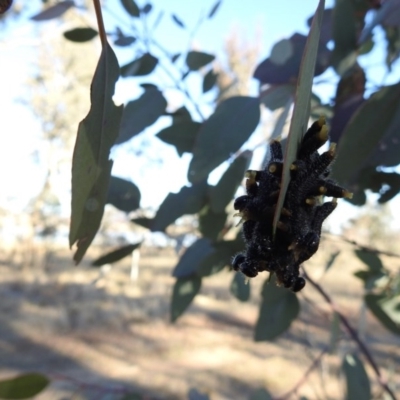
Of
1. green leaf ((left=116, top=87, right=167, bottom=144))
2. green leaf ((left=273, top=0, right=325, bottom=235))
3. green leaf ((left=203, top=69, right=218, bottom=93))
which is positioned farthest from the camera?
green leaf ((left=203, top=69, right=218, bottom=93))

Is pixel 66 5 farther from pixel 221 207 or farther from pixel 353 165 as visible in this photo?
pixel 353 165

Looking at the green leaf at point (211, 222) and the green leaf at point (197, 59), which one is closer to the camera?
the green leaf at point (211, 222)

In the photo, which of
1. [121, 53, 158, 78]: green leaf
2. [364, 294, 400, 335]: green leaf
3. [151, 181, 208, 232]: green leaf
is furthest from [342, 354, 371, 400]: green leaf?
[121, 53, 158, 78]: green leaf

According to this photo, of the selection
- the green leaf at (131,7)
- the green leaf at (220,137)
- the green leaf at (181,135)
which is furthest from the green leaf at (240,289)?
the green leaf at (131,7)

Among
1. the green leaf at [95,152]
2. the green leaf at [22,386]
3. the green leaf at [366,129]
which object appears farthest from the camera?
the green leaf at [22,386]

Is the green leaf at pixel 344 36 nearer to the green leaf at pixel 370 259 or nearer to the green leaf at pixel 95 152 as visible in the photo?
the green leaf at pixel 370 259

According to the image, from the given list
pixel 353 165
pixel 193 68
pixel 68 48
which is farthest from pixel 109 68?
pixel 68 48

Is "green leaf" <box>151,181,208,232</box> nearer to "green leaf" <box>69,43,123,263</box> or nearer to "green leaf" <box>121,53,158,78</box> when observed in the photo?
"green leaf" <box>121,53,158,78</box>
